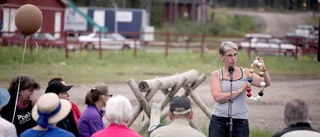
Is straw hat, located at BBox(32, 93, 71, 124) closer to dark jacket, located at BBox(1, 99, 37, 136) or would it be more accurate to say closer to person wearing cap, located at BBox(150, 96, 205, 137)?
person wearing cap, located at BBox(150, 96, 205, 137)

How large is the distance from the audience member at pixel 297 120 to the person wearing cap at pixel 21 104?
9.26 feet

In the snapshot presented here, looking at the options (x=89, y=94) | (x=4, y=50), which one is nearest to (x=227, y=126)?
(x=89, y=94)

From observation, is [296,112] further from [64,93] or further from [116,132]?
[64,93]

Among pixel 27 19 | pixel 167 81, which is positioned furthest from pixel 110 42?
pixel 27 19

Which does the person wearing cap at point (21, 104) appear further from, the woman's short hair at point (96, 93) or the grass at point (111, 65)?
the grass at point (111, 65)

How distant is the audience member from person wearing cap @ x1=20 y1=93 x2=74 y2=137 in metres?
1.90

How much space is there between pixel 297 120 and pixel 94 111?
2.61 meters

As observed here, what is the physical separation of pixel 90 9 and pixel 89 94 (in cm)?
4514

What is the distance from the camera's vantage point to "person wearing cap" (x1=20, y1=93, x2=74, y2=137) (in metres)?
5.99

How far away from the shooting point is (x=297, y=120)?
612 centimetres

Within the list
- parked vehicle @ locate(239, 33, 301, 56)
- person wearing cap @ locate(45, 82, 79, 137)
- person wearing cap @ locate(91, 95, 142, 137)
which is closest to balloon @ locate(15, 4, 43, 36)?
person wearing cap @ locate(45, 82, 79, 137)

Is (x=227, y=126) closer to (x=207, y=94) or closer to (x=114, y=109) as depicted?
(x=114, y=109)

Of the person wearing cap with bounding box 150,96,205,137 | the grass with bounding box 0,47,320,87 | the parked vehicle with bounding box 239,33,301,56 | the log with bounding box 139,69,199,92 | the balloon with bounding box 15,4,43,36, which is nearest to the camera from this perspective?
the person wearing cap with bounding box 150,96,205,137

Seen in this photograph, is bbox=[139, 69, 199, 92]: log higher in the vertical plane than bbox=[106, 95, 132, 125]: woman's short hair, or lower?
lower
